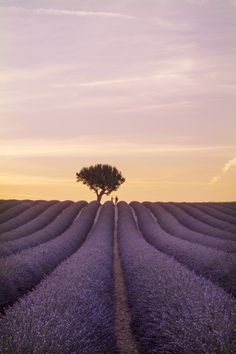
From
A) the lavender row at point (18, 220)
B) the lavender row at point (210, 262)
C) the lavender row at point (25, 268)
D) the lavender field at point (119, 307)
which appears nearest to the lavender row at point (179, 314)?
the lavender field at point (119, 307)

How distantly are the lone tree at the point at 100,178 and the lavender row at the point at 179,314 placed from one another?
46.9 m

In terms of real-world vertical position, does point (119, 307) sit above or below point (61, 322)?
below

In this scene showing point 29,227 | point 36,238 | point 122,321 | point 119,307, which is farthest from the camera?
point 29,227

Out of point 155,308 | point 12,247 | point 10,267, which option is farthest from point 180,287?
point 12,247

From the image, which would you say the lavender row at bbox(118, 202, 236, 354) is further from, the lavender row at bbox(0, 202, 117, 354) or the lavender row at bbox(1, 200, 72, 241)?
the lavender row at bbox(1, 200, 72, 241)

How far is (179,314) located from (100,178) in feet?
167

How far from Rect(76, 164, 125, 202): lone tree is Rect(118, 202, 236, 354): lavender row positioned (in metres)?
46.9

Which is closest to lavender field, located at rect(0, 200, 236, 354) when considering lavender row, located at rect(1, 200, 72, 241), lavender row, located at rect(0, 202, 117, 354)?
lavender row, located at rect(0, 202, 117, 354)

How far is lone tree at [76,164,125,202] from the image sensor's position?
5684 centimetres

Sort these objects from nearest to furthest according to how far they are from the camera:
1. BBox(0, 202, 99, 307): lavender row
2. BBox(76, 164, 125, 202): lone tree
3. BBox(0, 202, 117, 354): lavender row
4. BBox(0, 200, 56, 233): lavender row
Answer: BBox(0, 202, 117, 354): lavender row, BBox(0, 202, 99, 307): lavender row, BBox(0, 200, 56, 233): lavender row, BBox(76, 164, 125, 202): lone tree

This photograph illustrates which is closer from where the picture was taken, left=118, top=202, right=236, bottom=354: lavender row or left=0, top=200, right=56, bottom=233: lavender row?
left=118, top=202, right=236, bottom=354: lavender row

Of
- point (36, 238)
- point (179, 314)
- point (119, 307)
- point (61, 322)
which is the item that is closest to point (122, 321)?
point (119, 307)

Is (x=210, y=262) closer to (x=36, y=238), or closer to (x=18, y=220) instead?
(x=36, y=238)

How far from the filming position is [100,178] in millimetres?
56594
